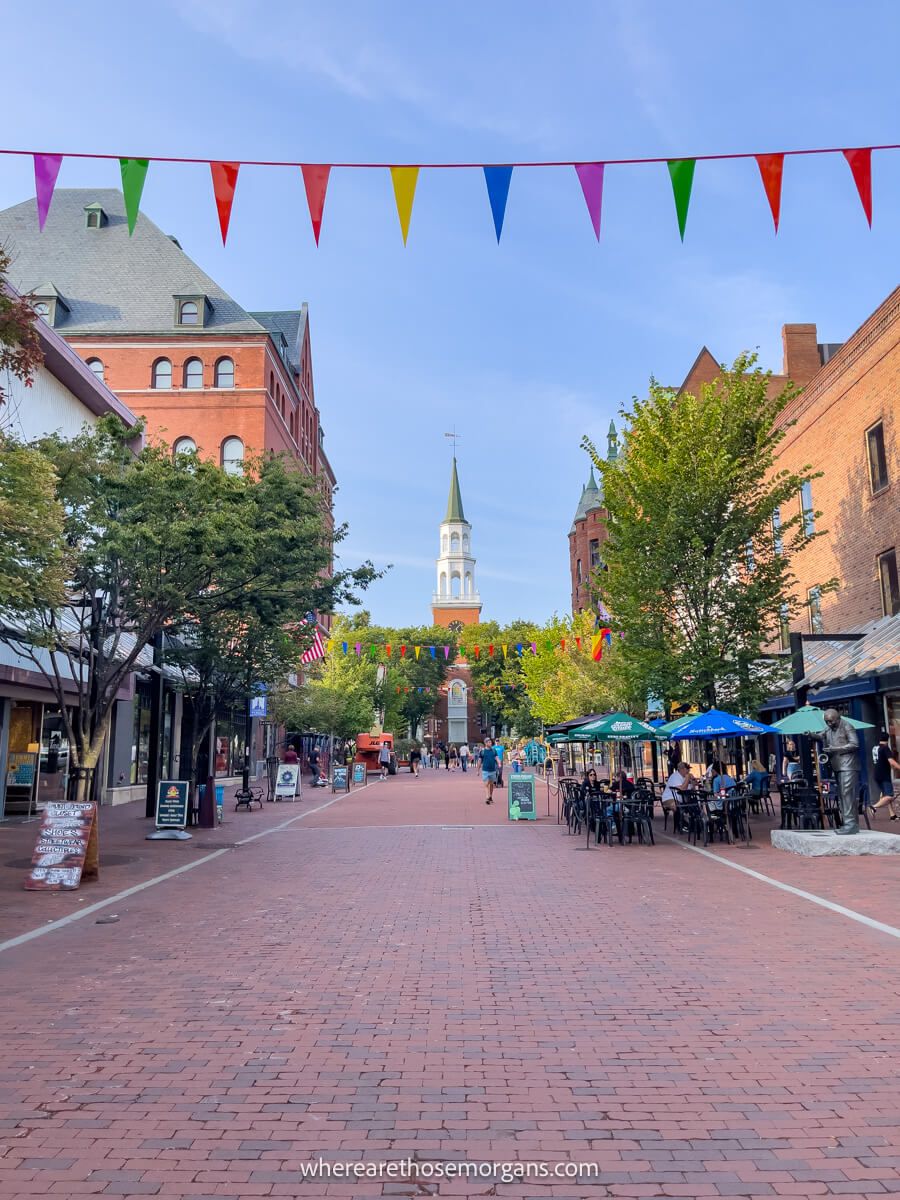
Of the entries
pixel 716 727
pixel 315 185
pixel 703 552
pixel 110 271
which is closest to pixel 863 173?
pixel 315 185

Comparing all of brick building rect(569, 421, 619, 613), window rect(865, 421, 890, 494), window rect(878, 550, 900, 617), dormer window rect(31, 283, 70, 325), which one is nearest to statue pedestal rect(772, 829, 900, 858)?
window rect(878, 550, 900, 617)

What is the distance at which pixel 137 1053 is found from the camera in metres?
5.52

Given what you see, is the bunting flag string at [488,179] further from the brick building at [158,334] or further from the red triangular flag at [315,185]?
the brick building at [158,334]

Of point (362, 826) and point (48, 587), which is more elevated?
point (48, 587)

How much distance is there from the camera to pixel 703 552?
2003 centimetres

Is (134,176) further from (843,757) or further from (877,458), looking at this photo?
(877,458)

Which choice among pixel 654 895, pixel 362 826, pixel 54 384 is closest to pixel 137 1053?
pixel 654 895

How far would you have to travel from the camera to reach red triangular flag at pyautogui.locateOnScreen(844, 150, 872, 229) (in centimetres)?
975

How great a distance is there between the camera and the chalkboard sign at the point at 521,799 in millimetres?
21672

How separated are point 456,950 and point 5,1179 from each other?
474 centimetres

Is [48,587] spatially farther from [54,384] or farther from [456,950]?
[54,384]

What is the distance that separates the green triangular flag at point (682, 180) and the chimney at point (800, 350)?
31584 mm

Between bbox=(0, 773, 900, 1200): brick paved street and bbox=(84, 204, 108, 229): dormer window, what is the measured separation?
1774 inches

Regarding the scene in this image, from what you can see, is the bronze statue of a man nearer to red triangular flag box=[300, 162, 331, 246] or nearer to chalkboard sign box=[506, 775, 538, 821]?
chalkboard sign box=[506, 775, 538, 821]
